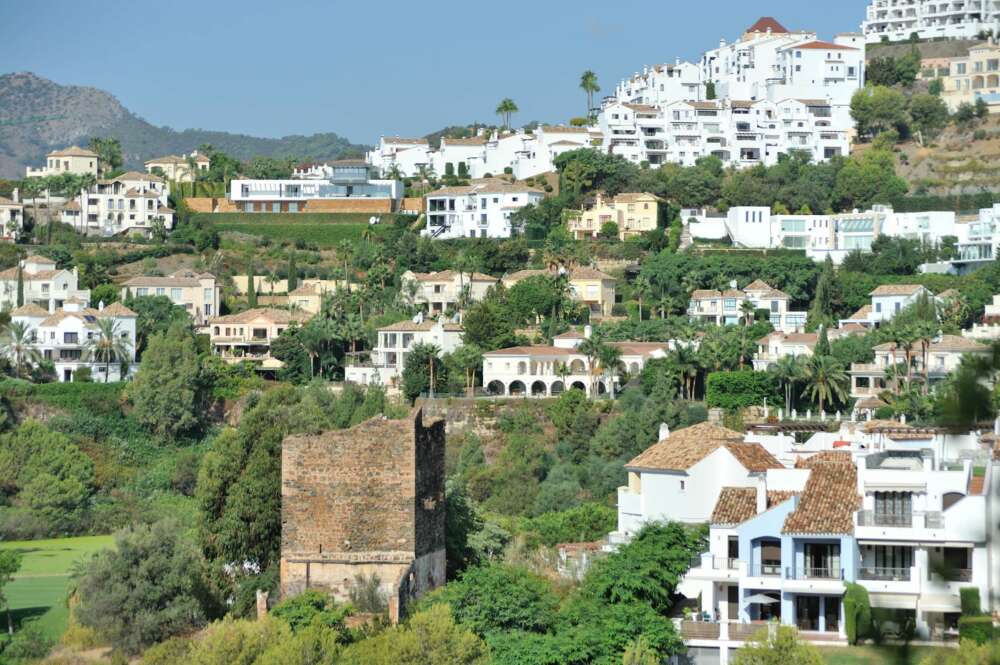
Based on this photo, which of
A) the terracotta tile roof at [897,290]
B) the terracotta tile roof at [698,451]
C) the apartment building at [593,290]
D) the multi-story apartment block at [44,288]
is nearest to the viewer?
the terracotta tile roof at [698,451]

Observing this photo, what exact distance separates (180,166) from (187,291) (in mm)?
31275

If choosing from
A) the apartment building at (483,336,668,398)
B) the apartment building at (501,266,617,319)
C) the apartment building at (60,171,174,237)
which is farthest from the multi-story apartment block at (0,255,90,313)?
the apartment building at (483,336,668,398)

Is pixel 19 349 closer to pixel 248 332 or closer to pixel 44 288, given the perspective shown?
pixel 44 288

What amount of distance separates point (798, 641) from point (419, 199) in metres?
73.1

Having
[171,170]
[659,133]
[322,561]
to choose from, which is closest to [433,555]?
[322,561]

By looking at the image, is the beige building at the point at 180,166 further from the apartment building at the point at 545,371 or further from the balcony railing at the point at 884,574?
the balcony railing at the point at 884,574

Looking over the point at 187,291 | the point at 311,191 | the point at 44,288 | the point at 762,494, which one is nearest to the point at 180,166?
the point at 311,191

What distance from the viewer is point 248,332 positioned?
246 ft

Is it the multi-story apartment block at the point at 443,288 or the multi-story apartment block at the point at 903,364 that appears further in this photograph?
the multi-story apartment block at the point at 443,288

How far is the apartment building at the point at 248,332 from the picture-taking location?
74.3 m

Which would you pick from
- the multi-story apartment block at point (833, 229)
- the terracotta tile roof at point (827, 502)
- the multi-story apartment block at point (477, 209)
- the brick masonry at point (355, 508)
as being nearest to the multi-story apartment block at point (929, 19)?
the multi-story apartment block at point (833, 229)

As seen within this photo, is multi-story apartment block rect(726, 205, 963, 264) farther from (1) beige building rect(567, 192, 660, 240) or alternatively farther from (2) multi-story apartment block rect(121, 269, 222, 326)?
(2) multi-story apartment block rect(121, 269, 222, 326)

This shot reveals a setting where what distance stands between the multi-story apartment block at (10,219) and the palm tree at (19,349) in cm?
2011

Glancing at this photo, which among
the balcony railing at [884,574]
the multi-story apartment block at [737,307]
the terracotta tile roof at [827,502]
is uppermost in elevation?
the multi-story apartment block at [737,307]
